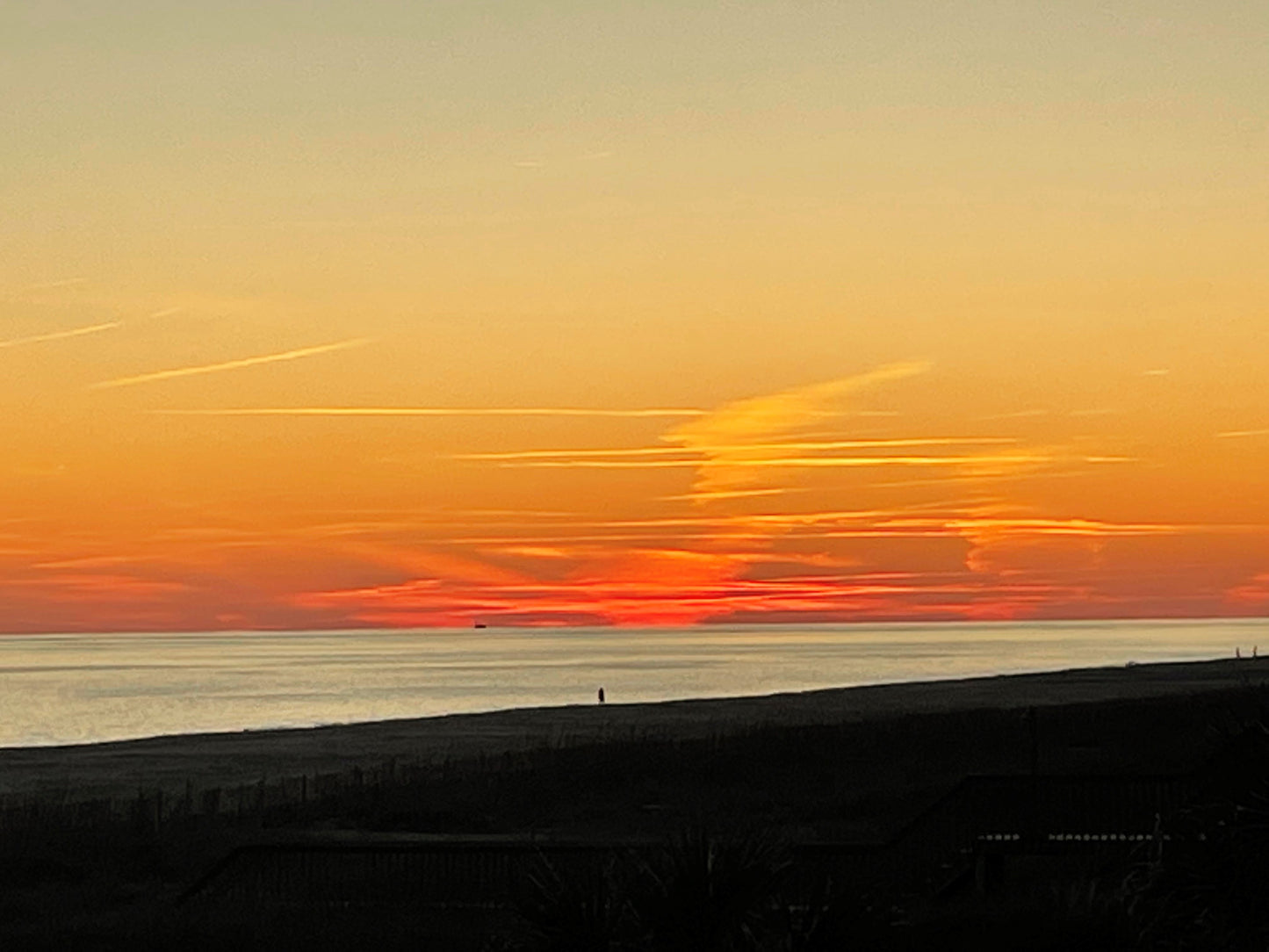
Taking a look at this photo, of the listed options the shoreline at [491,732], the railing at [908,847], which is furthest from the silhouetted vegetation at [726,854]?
the shoreline at [491,732]

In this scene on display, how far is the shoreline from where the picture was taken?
62.7 m

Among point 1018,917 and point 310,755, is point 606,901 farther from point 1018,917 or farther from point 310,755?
point 310,755

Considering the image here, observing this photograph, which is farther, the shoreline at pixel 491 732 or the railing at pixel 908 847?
the shoreline at pixel 491 732

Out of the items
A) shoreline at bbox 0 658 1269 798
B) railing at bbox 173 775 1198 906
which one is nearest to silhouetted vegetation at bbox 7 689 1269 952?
railing at bbox 173 775 1198 906

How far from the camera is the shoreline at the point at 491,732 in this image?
62688mm

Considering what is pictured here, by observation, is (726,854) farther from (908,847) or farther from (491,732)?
(491,732)

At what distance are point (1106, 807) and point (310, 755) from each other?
50.8 metres

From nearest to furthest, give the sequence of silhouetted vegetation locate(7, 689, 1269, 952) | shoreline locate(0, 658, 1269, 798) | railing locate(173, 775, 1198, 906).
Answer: silhouetted vegetation locate(7, 689, 1269, 952), railing locate(173, 775, 1198, 906), shoreline locate(0, 658, 1269, 798)

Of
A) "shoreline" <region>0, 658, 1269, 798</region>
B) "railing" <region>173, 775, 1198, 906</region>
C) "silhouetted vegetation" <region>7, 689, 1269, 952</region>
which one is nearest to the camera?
"silhouetted vegetation" <region>7, 689, 1269, 952</region>

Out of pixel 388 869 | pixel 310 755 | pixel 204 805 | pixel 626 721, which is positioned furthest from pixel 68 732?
pixel 388 869

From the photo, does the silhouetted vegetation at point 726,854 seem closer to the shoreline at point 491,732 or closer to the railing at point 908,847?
the railing at point 908,847

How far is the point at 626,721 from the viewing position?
92.2 meters

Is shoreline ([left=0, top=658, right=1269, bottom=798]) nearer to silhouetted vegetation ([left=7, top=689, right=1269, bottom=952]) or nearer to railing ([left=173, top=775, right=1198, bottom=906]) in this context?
silhouetted vegetation ([left=7, top=689, right=1269, bottom=952])

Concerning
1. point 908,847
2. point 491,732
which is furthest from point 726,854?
point 491,732
